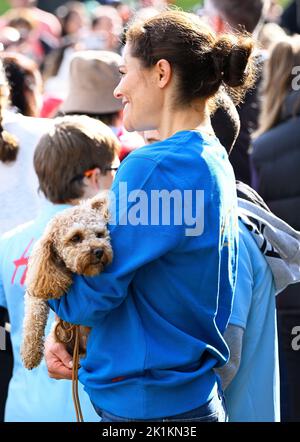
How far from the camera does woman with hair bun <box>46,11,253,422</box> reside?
7.98 ft

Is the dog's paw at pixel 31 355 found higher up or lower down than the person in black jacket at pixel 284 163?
higher up

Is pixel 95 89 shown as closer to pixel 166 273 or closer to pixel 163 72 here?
pixel 163 72

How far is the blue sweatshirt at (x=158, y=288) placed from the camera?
95.5 inches

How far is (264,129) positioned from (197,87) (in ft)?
7.94

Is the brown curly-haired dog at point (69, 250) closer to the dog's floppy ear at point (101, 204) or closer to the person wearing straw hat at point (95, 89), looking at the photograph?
the dog's floppy ear at point (101, 204)

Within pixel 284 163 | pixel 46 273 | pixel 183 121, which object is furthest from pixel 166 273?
pixel 284 163

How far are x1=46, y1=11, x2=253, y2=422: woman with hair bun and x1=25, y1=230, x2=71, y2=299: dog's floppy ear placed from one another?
4 cm

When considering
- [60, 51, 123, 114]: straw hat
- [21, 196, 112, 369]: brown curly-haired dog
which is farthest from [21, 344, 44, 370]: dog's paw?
[60, 51, 123, 114]: straw hat

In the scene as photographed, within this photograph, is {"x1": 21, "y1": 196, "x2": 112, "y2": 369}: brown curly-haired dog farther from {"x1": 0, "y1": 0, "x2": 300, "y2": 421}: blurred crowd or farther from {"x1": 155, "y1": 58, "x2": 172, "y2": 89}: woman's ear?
{"x1": 0, "y1": 0, "x2": 300, "y2": 421}: blurred crowd

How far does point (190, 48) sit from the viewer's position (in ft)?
8.81

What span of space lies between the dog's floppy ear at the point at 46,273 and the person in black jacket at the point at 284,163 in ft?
7.32

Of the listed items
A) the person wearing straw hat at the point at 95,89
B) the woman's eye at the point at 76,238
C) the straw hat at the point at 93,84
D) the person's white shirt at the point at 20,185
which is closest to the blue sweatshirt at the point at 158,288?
the woman's eye at the point at 76,238

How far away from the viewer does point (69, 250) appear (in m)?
2.50
